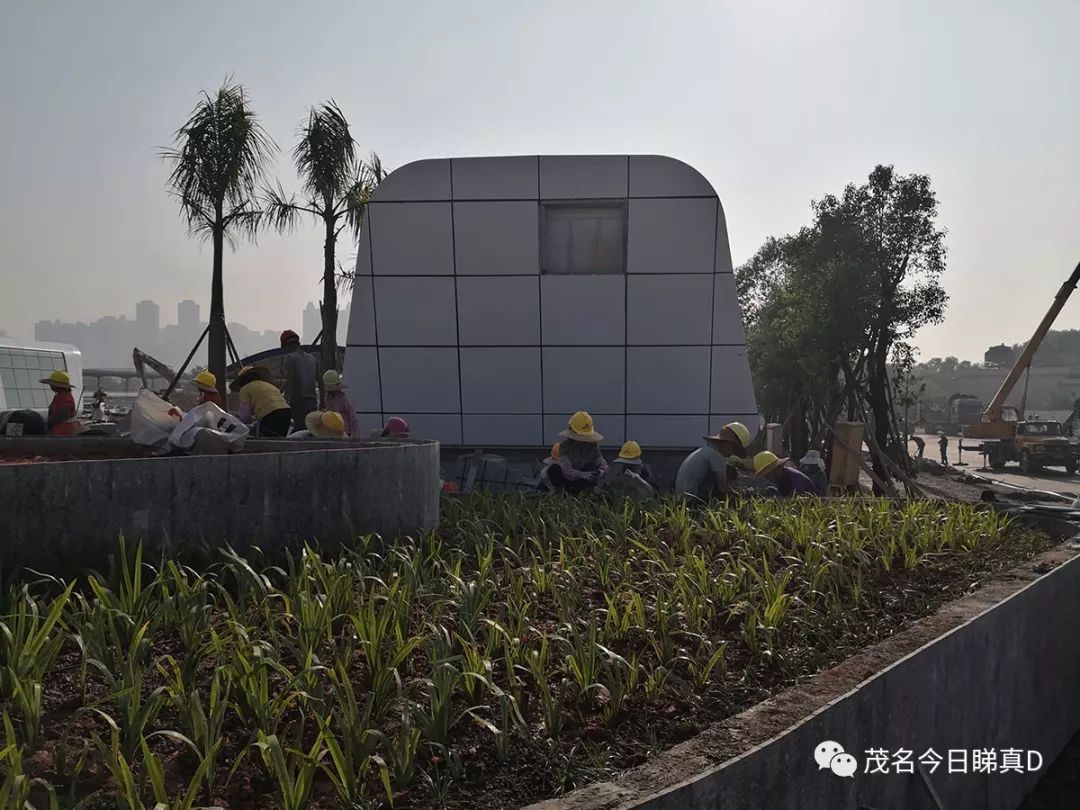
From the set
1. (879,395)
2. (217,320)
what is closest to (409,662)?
(217,320)

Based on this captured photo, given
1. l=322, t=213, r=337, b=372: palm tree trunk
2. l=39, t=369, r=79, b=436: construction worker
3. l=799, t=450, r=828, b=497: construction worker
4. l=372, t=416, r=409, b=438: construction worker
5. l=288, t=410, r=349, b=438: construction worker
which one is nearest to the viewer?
l=288, t=410, r=349, b=438: construction worker

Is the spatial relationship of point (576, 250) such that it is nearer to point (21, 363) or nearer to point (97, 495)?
point (97, 495)

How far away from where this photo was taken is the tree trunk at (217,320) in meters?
16.9

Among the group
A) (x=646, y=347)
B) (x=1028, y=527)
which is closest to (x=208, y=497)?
(x=1028, y=527)

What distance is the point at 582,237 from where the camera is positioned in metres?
13.6

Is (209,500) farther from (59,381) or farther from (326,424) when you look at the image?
(59,381)

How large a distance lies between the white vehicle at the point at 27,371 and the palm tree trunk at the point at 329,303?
7304 millimetres

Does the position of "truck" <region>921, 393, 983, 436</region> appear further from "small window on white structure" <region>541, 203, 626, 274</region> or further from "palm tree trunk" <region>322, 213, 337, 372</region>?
"small window on white structure" <region>541, 203, 626, 274</region>

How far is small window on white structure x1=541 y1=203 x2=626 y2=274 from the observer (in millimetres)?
13578

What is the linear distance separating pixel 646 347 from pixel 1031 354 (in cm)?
2125

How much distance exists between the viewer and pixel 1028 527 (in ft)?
29.2

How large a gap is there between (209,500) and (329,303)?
13.6 metres

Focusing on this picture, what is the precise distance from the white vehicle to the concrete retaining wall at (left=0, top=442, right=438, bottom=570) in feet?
60.6

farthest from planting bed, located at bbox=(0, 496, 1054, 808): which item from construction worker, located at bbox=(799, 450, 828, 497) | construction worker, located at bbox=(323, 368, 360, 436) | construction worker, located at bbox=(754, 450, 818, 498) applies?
construction worker, located at bbox=(799, 450, 828, 497)
